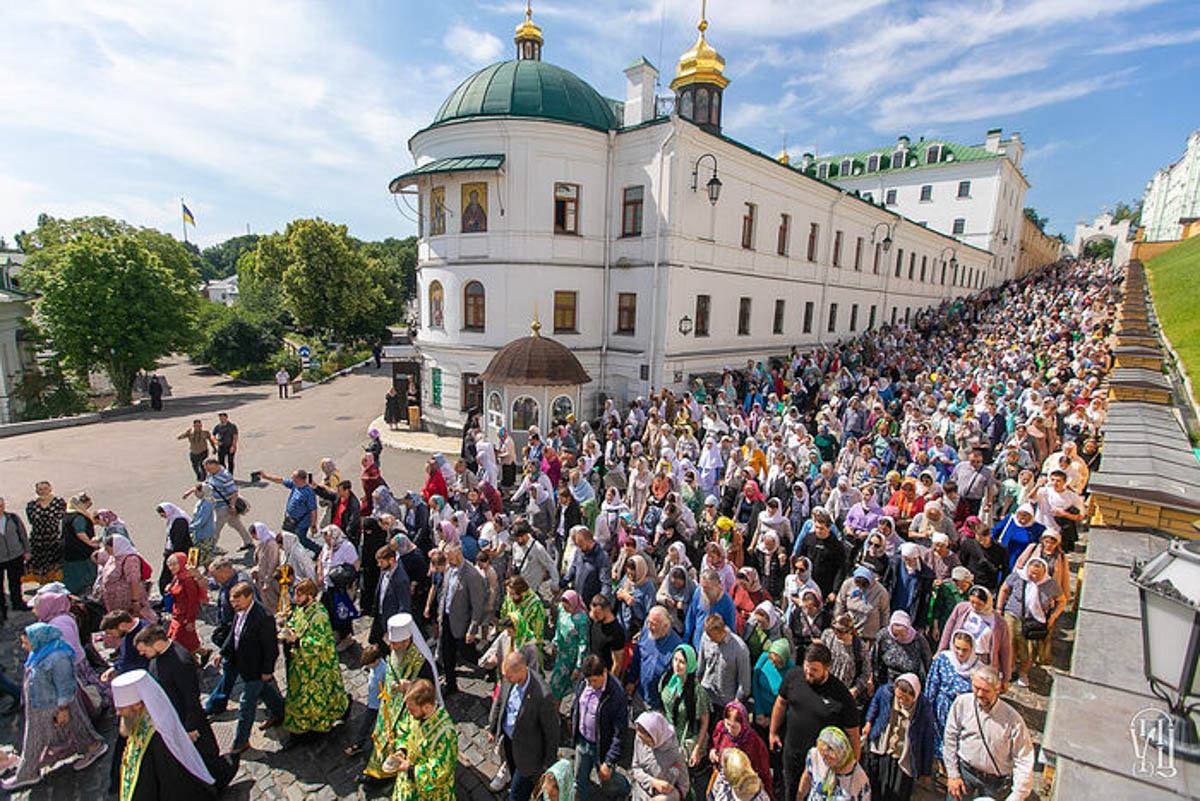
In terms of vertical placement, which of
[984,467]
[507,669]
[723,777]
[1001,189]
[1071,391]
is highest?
[1001,189]

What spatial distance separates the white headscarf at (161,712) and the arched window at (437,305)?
15999 mm

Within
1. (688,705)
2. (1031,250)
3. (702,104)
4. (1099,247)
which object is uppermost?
(1099,247)

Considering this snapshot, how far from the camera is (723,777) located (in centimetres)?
367

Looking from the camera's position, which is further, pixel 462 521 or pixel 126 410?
pixel 126 410

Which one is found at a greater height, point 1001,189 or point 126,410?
point 1001,189

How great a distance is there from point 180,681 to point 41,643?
1.53 meters

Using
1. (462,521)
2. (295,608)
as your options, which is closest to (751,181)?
(462,521)

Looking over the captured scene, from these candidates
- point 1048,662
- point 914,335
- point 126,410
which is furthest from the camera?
point 914,335

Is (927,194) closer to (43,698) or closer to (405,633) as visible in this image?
(405,633)

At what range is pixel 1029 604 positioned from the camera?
18.7 ft

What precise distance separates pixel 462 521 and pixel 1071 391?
12151 mm

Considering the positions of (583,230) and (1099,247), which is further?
(1099,247)

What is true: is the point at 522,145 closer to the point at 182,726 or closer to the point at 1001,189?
the point at 182,726

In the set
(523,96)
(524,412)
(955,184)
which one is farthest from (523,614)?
(955,184)
